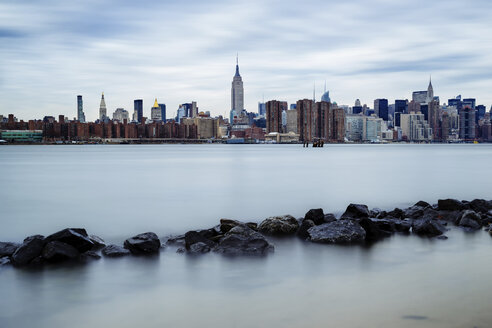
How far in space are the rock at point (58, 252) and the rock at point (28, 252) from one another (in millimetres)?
160

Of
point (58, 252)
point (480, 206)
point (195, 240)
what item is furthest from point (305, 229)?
point (480, 206)

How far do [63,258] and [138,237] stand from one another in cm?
219

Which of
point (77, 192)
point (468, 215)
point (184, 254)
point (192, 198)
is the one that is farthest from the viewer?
point (77, 192)

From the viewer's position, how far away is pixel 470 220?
1669cm

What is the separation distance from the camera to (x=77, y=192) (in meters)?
32.8

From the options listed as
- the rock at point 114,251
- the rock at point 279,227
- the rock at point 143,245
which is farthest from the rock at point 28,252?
the rock at point 279,227

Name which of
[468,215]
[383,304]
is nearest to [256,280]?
[383,304]

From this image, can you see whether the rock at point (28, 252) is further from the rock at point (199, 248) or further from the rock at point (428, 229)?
the rock at point (428, 229)

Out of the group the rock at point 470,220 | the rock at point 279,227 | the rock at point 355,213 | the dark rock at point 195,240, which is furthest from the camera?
the rock at point 355,213

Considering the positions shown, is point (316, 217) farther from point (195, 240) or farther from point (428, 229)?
point (195, 240)

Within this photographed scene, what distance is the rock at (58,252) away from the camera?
1185 cm

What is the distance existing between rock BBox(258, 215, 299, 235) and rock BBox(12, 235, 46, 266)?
7155 mm

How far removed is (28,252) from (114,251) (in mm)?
2129

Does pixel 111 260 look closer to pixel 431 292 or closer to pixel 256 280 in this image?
pixel 256 280
